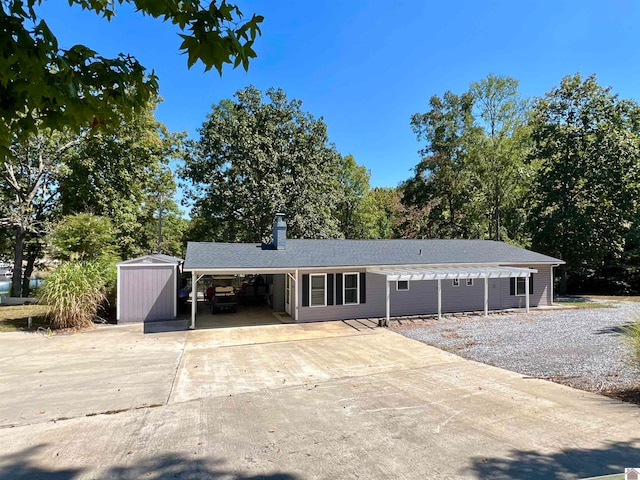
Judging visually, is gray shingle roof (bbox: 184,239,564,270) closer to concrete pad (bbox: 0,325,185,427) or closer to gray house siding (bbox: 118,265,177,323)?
gray house siding (bbox: 118,265,177,323)

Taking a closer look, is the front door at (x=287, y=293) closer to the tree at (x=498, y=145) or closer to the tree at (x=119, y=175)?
the tree at (x=119, y=175)

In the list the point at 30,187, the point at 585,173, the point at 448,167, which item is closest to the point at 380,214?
the point at 448,167

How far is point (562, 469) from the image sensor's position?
3.52 metres

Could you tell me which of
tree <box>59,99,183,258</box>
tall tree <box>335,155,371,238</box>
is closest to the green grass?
tree <box>59,99,183,258</box>

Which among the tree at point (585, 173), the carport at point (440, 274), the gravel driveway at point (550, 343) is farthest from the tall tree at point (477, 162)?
the carport at point (440, 274)

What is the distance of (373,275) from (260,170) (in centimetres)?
1280

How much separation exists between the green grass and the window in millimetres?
10380

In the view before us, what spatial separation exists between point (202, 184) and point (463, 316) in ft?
60.7

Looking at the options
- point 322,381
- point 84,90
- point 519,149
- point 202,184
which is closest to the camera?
point 84,90

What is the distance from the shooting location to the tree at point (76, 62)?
2.16 metres

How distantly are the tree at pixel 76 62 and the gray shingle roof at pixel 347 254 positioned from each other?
949cm

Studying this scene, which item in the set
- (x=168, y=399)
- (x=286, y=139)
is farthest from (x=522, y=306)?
(x=286, y=139)

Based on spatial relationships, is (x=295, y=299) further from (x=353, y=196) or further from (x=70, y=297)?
(x=353, y=196)

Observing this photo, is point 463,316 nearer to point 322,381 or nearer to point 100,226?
point 322,381
